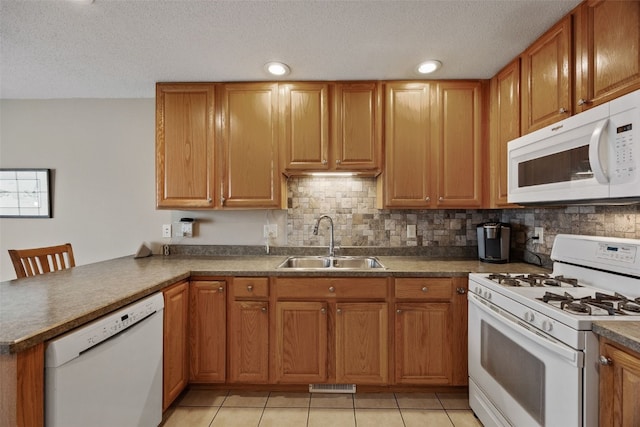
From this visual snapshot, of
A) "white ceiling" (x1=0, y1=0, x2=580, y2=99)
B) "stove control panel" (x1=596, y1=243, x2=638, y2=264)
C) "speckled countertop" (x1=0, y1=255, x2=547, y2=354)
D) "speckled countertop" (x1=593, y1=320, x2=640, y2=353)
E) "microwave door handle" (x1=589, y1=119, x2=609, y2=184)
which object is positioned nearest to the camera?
"speckled countertop" (x1=593, y1=320, x2=640, y2=353)

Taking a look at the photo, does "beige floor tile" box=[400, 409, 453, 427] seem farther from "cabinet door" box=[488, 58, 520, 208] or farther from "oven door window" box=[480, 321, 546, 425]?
"cabinet door" box=[488, 58, 520, 208]


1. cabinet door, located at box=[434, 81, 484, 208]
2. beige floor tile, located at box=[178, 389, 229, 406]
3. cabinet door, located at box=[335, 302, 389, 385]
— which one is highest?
cabinet door, located at box=[434, 81, 484, 208]

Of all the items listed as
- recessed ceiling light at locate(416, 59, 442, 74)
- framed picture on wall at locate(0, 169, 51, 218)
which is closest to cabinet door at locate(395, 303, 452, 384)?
recessed ceiling light at locate(416, 59, 442, 74)

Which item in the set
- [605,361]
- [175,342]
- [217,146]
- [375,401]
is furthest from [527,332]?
[217,146]

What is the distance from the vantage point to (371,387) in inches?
77.3

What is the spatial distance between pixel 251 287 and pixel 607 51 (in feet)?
7.24

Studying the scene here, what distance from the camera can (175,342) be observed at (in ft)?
5.82

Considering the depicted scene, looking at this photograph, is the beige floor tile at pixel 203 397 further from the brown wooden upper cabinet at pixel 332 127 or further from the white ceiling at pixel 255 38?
the white ceiling at pixel 255 38

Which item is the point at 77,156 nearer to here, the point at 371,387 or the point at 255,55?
the point at 255,55

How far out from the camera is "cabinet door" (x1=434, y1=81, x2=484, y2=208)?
7.14 ft

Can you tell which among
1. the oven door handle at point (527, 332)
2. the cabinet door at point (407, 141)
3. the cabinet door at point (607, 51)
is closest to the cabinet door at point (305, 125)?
the cabinet door at point (407, 141)

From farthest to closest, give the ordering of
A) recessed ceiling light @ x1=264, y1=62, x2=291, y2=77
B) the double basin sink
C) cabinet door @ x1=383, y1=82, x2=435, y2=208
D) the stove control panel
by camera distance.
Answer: the double basin sink → cabinet door @ x1=383, y1=82, x2=435, y2=208 → recessed ceiling light @ x1=264, y1=62, x2=291, y2=77 → the stove control panel

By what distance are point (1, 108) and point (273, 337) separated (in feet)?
10.3

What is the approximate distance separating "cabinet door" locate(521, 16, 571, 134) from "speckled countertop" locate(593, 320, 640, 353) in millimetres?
1058
